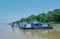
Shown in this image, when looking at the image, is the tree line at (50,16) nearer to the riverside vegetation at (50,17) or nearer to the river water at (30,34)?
the riverside vegetation at (50,17)

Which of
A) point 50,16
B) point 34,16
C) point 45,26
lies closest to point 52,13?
point 50,16

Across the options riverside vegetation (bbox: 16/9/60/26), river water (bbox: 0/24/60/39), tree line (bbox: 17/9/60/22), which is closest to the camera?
river water (bbox: 0/24/60/39)

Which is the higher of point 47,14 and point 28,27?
point 47,14

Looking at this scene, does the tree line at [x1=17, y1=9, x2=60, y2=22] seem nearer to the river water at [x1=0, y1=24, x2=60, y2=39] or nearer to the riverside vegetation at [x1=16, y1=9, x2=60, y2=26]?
the riverside vegetation at [x1=16, y1=9, x2=60, y2=26]

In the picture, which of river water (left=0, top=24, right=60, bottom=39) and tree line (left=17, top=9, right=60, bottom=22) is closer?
river water (left=0, top=24, right=60, bottom=39)

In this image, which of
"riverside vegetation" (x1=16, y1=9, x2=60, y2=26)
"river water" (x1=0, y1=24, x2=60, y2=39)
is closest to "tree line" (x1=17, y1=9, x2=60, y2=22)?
"riverside vegetation" (x1=16, y1=9, x2=60, y2=26)

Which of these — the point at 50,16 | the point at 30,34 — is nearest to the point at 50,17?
the point at 50,16

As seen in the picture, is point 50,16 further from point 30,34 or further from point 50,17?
point 30,34

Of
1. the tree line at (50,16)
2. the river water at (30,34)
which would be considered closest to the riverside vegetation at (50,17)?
the tree line at (50,16)

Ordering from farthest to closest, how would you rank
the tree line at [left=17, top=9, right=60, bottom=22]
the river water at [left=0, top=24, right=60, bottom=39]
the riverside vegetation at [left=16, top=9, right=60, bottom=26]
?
1. the tree line at [left=17, top=9, right=60, bottom=22]
2. the riverside vegetation at [left=16, top=9, right=60, bottom=26]
3. the river water at [left=0, top=24, right=60, bottom=39]

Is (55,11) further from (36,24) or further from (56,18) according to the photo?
(36,24)

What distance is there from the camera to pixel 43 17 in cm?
1645

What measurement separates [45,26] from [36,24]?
23.8 inches

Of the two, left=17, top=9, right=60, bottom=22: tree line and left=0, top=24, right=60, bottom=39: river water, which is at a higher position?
left=17, top=9, right=60, bottom=22: tree line
